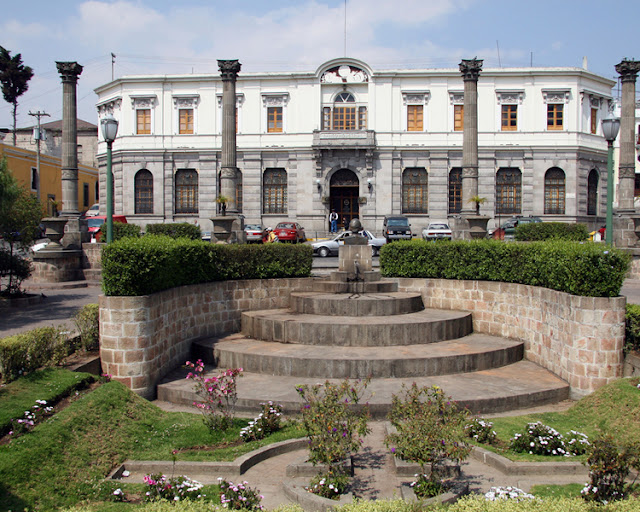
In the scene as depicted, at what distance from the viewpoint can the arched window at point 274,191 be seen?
131 ft

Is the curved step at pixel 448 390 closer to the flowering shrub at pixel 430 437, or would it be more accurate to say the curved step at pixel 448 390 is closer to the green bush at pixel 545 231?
the flowering shrub at pixel 430 437

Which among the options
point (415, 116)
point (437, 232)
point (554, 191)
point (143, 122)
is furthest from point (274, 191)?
point (554, 191)

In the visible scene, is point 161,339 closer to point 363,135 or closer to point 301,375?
point 301,375

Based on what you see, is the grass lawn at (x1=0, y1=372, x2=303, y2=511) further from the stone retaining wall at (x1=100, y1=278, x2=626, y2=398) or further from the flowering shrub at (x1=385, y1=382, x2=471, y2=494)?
the flowering shrub at (x1=385, y1=382, x2=471, y2=494)

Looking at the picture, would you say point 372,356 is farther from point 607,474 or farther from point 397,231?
point 397,231

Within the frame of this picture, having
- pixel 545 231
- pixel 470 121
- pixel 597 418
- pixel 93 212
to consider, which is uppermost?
pixel 470 121

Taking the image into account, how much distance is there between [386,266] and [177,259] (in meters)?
6.23

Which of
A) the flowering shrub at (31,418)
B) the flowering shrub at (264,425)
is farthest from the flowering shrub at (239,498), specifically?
the flowering shrub at (31,418)

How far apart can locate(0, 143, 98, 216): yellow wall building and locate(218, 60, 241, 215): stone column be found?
22284mm

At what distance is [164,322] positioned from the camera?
11125 millimetres

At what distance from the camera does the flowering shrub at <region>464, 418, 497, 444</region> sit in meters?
8.03

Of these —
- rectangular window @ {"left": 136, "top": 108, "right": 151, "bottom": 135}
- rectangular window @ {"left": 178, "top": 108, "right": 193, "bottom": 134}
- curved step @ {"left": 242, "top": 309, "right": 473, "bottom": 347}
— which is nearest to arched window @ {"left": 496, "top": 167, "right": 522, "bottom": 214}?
rectangular window @ {"left": 178, "top": 108, "right": 193, "bottom": 134}

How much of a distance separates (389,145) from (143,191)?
58.5ft

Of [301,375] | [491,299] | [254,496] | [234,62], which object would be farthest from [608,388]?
[234,62]
